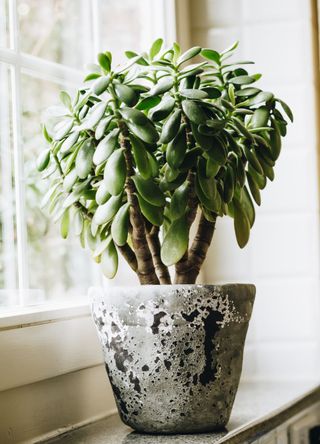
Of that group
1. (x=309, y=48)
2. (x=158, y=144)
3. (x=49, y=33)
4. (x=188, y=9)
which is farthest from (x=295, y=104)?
(x=158, y=144)

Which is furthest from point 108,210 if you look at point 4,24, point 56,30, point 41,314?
point 56,30

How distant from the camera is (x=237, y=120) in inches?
40.8

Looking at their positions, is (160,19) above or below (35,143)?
above

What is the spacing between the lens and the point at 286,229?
1663mm

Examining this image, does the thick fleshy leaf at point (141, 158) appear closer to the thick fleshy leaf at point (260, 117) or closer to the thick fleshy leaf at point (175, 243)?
the thick fleshy leaf at point (175, 243)

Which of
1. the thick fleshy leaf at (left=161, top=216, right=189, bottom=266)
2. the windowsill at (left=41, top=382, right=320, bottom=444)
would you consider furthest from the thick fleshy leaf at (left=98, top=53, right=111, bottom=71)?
the windowsill at (left=41, top=382, right=320, bottom=444)

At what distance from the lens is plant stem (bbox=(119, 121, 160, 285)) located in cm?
100

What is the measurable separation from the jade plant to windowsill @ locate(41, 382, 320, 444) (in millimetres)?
219

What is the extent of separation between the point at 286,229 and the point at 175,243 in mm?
698

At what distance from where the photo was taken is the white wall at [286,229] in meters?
1.65

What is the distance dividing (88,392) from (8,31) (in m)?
0.60

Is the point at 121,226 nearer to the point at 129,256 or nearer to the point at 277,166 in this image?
the point at 129,256

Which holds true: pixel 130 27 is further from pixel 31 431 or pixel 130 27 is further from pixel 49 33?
pixel 31 431

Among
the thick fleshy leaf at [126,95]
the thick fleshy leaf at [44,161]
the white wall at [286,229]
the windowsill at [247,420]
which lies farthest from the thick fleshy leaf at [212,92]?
the white wall at [286,229]
